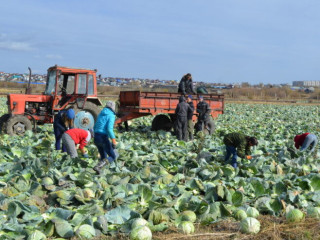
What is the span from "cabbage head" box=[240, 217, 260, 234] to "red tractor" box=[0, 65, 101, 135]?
9.16 m

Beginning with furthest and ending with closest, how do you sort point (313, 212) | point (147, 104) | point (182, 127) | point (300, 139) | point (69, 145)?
1. point (147, 104)
2. point (182, 127)
3. point (300, 139)
4. point (69, 145)
5. point (313, 212)

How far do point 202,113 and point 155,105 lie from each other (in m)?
1.53

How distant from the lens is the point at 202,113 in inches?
554

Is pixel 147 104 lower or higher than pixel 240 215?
higher

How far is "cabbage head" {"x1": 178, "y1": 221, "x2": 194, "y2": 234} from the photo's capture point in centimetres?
496

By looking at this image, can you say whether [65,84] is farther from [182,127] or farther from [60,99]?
[182,127]

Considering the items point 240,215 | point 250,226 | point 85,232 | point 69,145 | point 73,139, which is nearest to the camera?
point 85,232

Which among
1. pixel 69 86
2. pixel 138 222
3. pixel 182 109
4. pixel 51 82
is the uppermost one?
pixel 51 82

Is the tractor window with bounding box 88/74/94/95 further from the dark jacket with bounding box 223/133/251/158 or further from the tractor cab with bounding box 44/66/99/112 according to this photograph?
the dark jacket with bounding box 223/133/251/158

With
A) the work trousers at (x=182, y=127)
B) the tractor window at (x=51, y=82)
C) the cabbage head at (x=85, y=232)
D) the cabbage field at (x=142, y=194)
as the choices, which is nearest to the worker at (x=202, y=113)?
the work trousers at (x=182, y=127)

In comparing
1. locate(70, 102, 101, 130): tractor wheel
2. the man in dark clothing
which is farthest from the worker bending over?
locate(70, 102, 101, 130): tractor wheel

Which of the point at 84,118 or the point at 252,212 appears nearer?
the point at 252,212

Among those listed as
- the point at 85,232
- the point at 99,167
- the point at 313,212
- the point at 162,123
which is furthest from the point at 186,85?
the point at 85,232

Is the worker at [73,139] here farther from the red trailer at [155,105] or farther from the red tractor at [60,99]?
the red trailer at [155,105]
